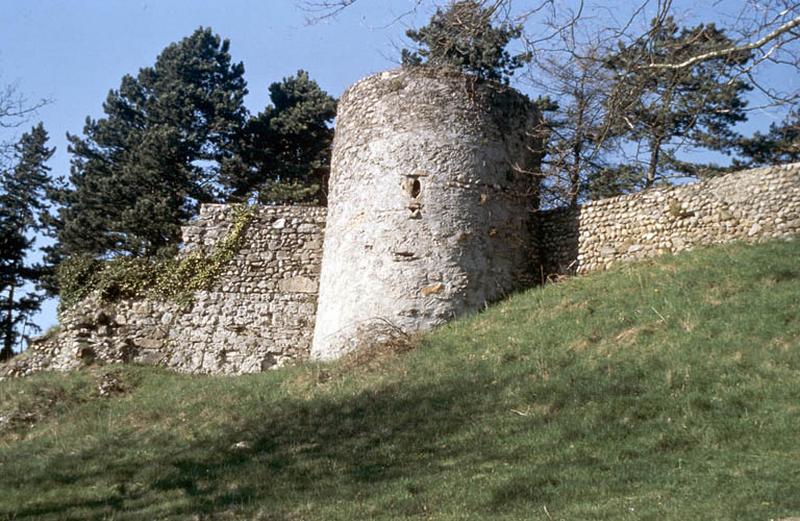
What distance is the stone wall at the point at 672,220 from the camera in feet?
44.8

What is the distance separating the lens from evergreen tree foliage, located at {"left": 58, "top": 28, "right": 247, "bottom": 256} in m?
24.5

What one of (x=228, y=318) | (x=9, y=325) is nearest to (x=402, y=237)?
(x=228, y=318)

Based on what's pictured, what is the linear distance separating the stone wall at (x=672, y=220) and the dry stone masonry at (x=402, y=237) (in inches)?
0.8

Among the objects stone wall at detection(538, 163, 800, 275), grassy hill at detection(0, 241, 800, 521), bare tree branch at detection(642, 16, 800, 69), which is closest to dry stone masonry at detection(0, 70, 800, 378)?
stone wall at detection(538, 163, 800, 275)

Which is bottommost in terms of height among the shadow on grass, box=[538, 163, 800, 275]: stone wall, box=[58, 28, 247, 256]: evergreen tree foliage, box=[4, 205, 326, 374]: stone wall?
the shadow on grass

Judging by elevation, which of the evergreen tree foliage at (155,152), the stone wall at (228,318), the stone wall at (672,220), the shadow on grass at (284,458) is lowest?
the shadow on grass at (284,458)

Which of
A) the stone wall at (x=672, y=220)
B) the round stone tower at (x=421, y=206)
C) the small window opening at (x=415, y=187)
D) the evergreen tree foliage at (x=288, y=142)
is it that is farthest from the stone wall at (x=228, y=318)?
the evergreen tree foliage at (x=288, y=142)

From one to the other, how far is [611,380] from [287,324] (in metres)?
7.69

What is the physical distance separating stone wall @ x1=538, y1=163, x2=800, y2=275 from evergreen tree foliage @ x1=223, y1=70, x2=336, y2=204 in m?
9.98

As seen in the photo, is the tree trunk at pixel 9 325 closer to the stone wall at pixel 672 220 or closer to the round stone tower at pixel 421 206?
the round stone tower at pixel 421 206

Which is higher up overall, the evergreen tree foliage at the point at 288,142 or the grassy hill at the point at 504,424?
the evergreen tree foliage at the point at 288,142

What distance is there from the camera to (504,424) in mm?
9609

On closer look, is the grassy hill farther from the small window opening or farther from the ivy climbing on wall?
the ivy climbing on wall

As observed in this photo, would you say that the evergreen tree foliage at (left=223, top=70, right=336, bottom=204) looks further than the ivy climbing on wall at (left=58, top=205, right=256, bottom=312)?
Yes
